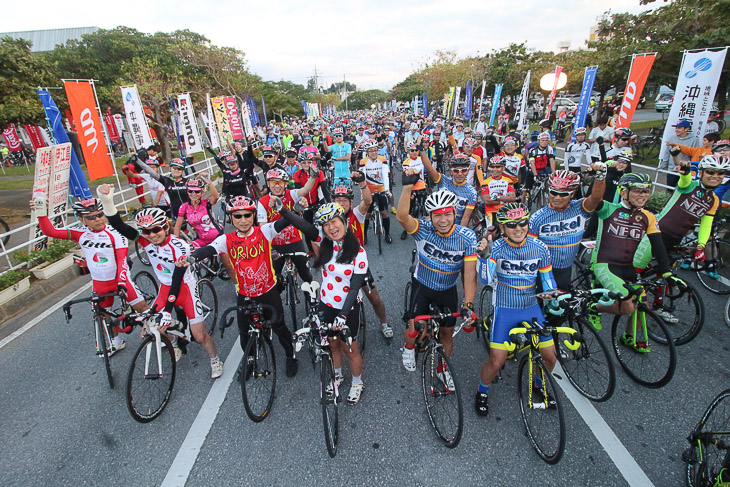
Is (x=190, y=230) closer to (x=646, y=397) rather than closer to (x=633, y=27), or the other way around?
(x=646, y=397)

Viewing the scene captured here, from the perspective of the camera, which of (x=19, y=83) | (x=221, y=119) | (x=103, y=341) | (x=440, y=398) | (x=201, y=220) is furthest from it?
(x=221, y=119)

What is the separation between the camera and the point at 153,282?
22.4 feet

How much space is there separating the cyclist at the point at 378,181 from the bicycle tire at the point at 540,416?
5347mm

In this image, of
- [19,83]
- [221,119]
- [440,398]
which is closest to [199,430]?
[440,398]

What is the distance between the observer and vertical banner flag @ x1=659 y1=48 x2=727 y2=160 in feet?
27.7

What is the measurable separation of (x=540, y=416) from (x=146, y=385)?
14.4ft

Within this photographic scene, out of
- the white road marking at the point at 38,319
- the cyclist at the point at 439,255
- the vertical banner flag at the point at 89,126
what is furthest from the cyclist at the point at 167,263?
the vertical banner flag at the point at 89,126

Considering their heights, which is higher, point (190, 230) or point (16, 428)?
point (190, 230)

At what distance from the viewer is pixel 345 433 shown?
369cm

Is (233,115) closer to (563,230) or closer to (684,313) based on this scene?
(563,230)

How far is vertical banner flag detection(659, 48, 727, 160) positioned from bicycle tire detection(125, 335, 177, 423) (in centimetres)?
1204

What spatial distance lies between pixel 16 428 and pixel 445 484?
4.67m

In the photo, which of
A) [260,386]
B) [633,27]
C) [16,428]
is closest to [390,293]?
[260,386]

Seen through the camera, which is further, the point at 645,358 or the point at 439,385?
the point at 645,358
